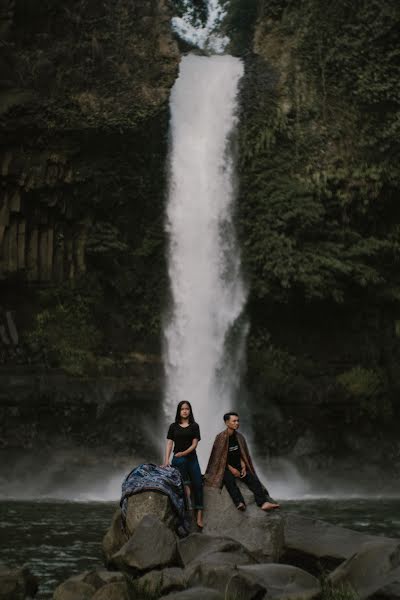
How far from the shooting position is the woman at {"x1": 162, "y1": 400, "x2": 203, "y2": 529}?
10.8 m

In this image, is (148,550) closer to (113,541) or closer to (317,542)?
(113,541)

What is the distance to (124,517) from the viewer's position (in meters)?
10.5

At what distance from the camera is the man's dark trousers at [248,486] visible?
10719mm

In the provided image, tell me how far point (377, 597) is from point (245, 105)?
59.1ft

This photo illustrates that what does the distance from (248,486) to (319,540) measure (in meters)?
1.35

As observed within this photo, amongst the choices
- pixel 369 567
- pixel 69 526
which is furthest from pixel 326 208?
pixel 369 567

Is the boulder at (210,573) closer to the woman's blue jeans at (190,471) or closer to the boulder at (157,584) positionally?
the boulder at (157,584)

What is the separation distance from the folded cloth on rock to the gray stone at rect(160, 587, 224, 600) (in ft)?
7.66

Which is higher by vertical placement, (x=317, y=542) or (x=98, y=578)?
(x=317, y=542)

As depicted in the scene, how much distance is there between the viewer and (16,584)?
8.87 metres

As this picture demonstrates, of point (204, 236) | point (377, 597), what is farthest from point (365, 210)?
point (377, 597)

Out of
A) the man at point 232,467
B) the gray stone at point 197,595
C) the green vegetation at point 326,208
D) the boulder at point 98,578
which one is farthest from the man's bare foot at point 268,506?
the green vegetation at point 326,208

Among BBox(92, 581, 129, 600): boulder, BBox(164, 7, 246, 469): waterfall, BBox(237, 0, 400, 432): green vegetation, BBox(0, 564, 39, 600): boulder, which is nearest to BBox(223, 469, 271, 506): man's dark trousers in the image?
BBox(0, 564, 39, 600): boulder

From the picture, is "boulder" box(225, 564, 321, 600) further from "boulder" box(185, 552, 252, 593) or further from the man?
the man
